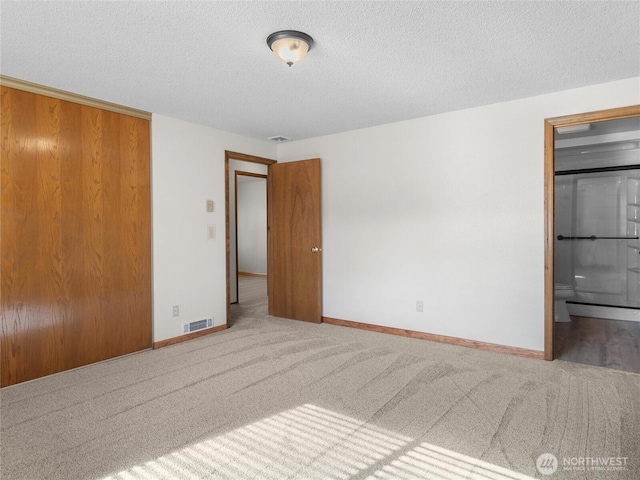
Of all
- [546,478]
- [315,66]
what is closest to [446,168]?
[315,66]

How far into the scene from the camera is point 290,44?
7.42ft

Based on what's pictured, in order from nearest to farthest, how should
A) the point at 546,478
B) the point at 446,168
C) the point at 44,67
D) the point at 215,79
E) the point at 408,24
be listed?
the point at 546,478
the point at 408,24
the point at 44,67
the point at 215,79
the point at 446,168

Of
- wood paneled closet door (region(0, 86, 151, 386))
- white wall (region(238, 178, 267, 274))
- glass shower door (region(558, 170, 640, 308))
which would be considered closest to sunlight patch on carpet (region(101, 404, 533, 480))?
wood paneled closet door (region(0, 86, 151, 386))

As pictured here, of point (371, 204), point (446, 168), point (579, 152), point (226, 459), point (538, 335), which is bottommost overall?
point (226, 459)

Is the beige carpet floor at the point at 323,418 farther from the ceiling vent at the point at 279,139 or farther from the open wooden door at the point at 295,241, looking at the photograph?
the ceiling vent at the point at 279,139

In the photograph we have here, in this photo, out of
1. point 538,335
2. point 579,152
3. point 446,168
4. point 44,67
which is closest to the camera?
point 44,67

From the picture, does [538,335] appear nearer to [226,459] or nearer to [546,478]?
[546,478]

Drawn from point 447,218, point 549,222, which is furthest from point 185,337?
point 549,222

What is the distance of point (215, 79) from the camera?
9.55ft

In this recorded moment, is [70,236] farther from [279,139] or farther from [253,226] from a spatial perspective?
[253,226]

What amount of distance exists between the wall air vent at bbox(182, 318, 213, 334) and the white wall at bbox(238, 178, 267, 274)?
479 centimetres

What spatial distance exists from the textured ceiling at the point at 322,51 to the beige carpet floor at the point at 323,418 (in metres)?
2.32

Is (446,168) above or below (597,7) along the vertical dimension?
below

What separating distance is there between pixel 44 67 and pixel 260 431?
286 centimetres
